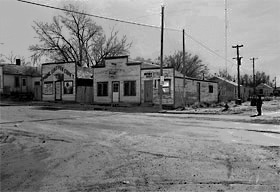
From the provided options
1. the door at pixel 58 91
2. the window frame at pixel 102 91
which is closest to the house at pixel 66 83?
the door at pixel 58 91

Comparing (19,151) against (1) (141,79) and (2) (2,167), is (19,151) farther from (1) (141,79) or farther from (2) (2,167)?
(1) (141,79)

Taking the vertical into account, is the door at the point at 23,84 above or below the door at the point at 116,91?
above

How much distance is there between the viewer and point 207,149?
9.07m

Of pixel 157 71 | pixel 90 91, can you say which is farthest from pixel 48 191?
pixel 90 91

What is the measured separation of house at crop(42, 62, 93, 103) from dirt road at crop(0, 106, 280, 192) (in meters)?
26.3

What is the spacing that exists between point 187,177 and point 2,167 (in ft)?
15.2

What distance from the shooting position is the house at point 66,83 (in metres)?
38.2

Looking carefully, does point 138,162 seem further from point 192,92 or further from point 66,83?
point 66,83

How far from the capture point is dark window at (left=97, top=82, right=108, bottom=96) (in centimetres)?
3675

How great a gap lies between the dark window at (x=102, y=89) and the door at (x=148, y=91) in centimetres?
553

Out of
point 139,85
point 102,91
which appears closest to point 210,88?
point 139,85

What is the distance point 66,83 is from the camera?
38781 mm

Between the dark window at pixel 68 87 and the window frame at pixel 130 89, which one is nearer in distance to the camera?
the window frame at pixel 130 89

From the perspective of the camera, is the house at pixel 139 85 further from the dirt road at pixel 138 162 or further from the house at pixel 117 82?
the dirt road at pixel 138 162
